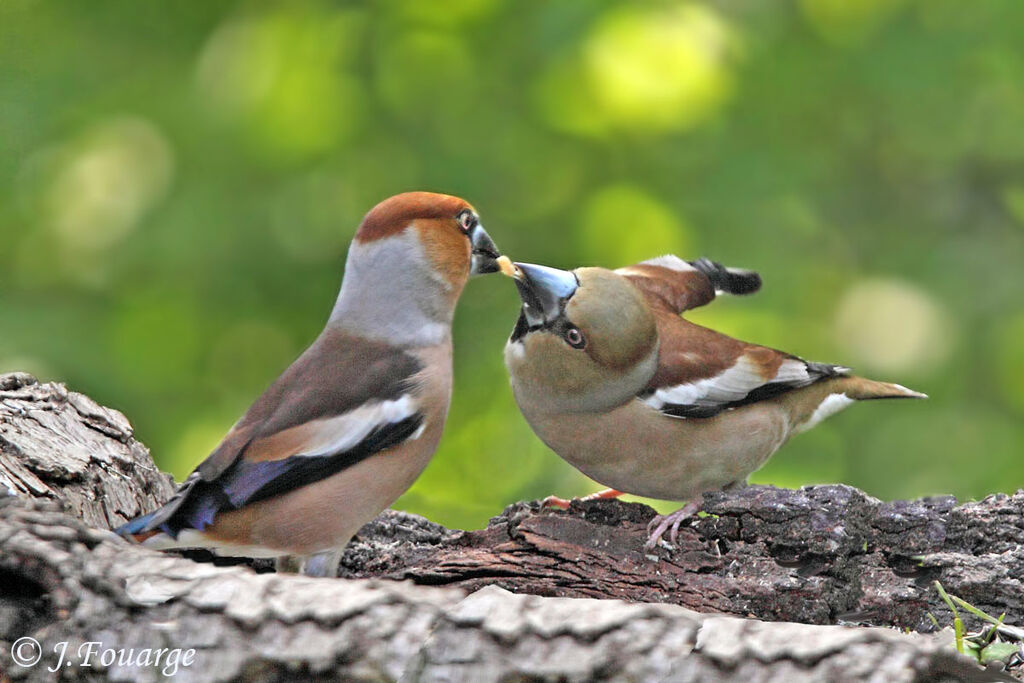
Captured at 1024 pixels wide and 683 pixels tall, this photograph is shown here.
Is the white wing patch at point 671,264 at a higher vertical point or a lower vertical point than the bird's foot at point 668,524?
higher

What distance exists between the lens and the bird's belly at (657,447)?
3576 millimetres

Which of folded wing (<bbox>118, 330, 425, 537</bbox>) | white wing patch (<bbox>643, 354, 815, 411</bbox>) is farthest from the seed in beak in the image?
white wing patch (<bbox>643, 354, 815, 411</bbox>)

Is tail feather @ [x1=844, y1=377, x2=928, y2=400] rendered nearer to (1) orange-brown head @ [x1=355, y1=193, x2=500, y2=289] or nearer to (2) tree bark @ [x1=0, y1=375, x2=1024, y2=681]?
(2) tree bark @ [x1=0, y1=375, x2=1024, y2=681]

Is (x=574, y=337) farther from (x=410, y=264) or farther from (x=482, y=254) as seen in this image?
(x=410, y=264)

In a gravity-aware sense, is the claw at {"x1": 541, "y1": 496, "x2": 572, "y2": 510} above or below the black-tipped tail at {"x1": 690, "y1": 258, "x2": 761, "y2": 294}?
below

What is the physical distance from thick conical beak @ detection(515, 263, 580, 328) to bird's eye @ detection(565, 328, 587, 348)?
6 centimetres

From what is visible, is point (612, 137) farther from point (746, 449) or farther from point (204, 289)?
point (746, 449)

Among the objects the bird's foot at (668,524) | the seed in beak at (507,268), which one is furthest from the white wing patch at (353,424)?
the bird's foot at (668,524)

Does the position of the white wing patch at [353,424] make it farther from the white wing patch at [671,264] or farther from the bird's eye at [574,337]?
the white wing patch at [671,264]

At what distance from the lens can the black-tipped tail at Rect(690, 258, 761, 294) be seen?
14.5ft

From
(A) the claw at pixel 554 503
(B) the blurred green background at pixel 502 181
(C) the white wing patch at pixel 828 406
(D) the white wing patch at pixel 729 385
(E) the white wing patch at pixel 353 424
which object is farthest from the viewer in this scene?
(B) the blurred green background at pixel 502 181

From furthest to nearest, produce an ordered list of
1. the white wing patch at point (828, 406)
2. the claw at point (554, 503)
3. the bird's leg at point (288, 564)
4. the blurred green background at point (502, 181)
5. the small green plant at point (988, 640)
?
the blurred green background at point (502, 181)
the white wing patch at point (828, 406)
the claw at point (554, 503)
the bird's leg at point (288, 564)
the small green plant at point (988, 640)

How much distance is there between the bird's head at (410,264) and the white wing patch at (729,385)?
26.8 inches

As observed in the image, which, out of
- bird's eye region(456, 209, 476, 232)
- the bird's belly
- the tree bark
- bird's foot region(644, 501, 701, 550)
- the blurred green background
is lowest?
the tree bark
